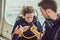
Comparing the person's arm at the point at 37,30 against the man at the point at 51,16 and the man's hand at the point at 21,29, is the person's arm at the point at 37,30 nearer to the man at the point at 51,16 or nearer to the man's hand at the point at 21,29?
the man's hand at the point at 21,29

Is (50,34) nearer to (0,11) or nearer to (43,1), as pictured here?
(43,1)

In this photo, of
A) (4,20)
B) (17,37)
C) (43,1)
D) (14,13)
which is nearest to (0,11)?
(4,20)

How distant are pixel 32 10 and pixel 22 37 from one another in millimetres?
299

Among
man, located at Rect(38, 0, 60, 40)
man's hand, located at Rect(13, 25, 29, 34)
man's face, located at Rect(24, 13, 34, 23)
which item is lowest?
man's hand, located at Rect(13, 25, 29, 34)

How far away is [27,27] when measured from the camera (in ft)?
6.10

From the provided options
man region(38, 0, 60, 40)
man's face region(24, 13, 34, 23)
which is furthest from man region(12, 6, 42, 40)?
man region(38, 0, 60, 40)

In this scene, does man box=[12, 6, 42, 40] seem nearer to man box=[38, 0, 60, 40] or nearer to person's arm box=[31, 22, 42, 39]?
person's arm box=[31, 22, 42, 39]

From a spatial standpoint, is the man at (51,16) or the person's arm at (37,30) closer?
the man at (51,16)

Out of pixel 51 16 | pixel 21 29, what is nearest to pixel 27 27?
pixel 21 29

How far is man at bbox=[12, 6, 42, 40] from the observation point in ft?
5.98

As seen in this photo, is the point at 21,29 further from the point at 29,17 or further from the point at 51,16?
the point at 51,16

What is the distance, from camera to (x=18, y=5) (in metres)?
3.12

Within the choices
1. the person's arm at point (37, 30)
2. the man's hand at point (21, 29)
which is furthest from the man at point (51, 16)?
the man's hand at point (21, 29)

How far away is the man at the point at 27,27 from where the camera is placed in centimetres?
182
